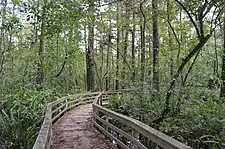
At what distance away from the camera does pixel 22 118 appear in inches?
370

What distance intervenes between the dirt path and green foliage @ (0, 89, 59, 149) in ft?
2.31

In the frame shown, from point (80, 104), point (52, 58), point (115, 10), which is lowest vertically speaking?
point (80, 104)

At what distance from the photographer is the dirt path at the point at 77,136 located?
6.60 meters

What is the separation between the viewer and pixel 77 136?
764cm

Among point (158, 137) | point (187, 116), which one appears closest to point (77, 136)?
point (187, 116)

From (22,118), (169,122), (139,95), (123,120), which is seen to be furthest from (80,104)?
(123,120)

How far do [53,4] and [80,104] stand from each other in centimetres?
893

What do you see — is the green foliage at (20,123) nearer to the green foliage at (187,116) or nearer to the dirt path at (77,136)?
the dirt path at (77,136)

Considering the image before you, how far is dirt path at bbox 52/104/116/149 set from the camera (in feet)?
21.7

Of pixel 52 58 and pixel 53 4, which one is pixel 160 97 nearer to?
pixel 53 4

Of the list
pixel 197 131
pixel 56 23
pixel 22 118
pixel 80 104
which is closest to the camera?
pixel 197 131

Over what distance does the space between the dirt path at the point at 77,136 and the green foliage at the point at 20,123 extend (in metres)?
0.70

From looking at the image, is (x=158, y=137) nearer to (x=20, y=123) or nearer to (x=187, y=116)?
(x=187, y=116)

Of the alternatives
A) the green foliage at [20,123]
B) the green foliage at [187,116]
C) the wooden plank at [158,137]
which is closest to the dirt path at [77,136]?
the green foliage at [20,123]
